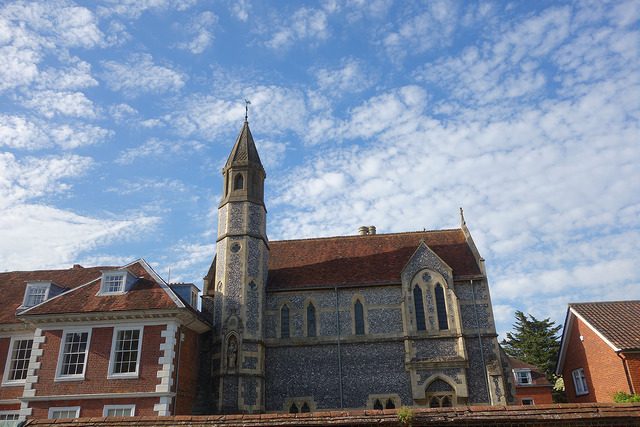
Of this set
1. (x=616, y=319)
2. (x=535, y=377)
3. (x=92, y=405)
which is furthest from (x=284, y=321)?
(x=535, y=377)

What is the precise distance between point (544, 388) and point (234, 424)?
2993 cm

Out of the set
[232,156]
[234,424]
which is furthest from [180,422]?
[232,156]

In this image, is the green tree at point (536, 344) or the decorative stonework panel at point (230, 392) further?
the green tree at point (536, 344)

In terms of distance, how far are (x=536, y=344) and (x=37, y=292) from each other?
44.1m

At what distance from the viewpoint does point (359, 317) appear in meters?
24.3

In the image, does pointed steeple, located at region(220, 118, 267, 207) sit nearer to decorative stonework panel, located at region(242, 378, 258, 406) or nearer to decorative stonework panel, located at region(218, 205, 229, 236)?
decorative stonework panel, located at region(218, 205, 229, 236)

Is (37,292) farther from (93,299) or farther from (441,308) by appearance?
(441,308)

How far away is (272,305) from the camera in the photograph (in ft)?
81.8

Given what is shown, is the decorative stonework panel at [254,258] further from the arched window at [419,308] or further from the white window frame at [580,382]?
the white window frame at [580,382]

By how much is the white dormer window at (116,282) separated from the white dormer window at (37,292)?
3484mm

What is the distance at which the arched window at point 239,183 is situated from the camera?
26266mm

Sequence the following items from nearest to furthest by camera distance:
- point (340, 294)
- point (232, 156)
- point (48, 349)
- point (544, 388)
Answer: point (48, 349) < point (340, 294) < point (232, 156) < point (544, 388)

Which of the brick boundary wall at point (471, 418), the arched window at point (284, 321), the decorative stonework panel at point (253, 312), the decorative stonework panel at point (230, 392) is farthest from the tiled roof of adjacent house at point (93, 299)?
the brick boundary wall at point (471, 418)

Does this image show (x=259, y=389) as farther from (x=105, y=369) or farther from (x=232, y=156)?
(x=232, y=156)
